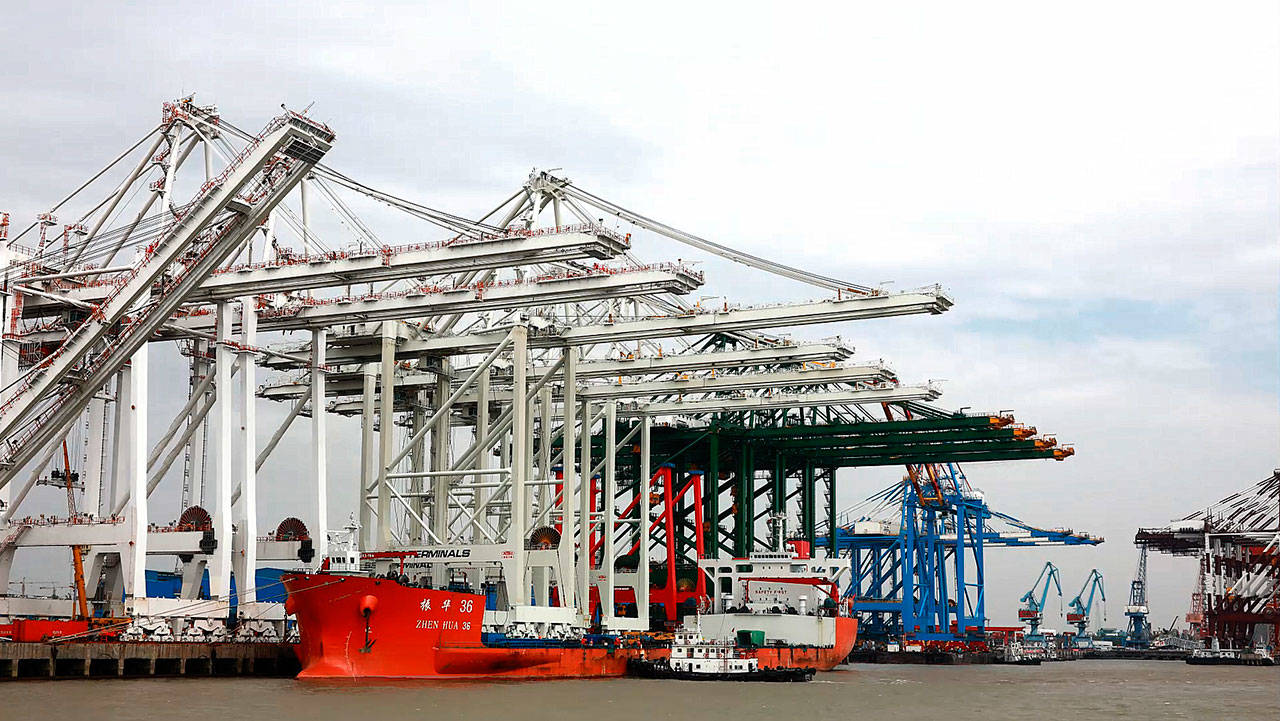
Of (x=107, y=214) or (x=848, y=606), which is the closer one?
(x=107, y=214)

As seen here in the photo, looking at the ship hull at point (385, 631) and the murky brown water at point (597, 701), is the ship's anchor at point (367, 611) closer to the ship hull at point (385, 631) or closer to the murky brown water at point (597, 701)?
the ship hull at point (385, 631)

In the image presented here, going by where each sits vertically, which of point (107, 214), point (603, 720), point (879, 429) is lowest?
point (603, 720)

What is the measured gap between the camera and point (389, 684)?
3119cm

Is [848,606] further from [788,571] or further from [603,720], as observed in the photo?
[603,720]

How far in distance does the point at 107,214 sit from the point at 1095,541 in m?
60.1

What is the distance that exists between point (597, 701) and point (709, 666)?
9.03 meters

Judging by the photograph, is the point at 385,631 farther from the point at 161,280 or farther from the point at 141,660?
the point at 161,280

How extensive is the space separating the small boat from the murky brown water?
527 mm

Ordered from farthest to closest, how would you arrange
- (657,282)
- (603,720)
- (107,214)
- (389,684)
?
(107,214), (657,282), (389,684), (603,720)

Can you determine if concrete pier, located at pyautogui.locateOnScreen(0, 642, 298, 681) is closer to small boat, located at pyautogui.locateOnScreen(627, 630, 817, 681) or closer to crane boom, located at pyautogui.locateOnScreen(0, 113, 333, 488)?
crane boom, located at pyautogui.locateOnScreen(0, 113, 333, 488)

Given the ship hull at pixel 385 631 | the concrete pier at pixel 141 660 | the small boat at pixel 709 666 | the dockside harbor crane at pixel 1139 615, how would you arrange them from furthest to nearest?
the dockside harbor crane at pixel 1139 615 < the small boat at pixel 709 666 < the ship hull at pixel 385 631 < the concrete pier at pixel 141 660

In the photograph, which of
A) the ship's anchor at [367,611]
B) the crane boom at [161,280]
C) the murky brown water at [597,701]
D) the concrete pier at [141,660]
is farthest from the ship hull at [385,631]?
the crane boom at [161,280]

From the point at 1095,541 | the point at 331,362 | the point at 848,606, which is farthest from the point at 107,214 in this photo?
the point at 1095,541

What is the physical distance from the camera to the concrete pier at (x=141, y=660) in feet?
97.5
